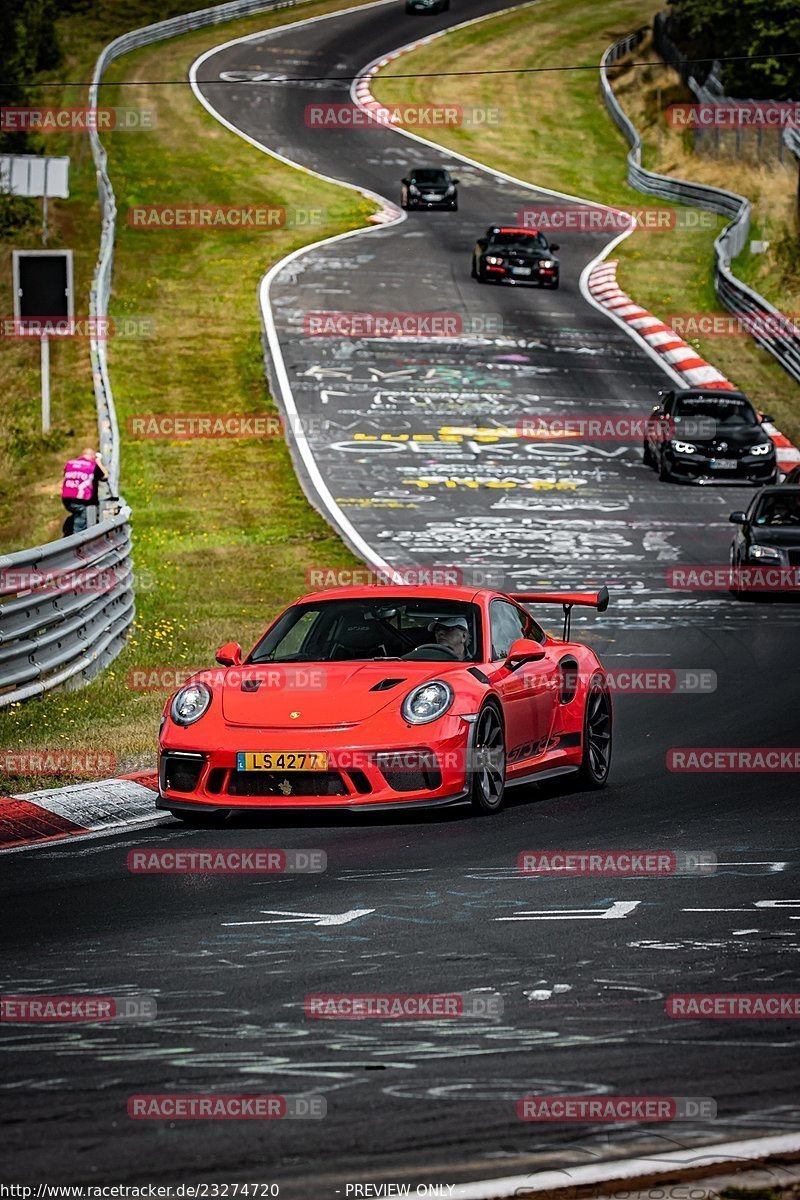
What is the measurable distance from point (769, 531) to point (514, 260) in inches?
933

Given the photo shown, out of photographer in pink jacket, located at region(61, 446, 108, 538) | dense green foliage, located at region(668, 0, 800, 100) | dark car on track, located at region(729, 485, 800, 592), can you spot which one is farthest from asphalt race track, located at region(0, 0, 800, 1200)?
dense green foliage, located at region(668, 0, 800, 100)

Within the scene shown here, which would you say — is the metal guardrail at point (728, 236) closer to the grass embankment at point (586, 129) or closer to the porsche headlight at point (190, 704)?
the grass embankment at point (586, 129)

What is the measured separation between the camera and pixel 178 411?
34.8 m

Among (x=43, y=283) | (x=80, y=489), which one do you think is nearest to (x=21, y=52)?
(x=43, y=283)

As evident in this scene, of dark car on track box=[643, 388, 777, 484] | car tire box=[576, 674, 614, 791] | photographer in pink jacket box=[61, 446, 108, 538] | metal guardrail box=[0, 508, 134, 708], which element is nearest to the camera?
car tire box=[576, 674, 614, 791]

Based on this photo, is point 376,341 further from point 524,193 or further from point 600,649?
point 600,649

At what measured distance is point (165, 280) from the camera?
44.5 metres

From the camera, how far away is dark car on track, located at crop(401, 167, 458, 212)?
5338 cm

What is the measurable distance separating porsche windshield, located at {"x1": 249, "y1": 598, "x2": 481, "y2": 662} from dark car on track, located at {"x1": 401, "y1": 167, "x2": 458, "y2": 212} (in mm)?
43033

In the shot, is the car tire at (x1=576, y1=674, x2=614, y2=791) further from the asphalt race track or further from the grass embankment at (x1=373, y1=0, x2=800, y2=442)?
the grass embankment at (x1=373, y1=0, x2=800, y2=442)

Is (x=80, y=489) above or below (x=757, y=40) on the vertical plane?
below

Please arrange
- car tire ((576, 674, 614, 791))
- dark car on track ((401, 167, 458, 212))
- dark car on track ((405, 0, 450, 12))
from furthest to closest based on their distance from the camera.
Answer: dark car on track ((405, 0, 450, 12)) < dark car on track ((401, 167, 458, 212)) < car tire ((576, 674, 614, 791))

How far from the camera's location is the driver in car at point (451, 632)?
11383 mm

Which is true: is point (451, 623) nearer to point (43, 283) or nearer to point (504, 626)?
point (504, 626)
